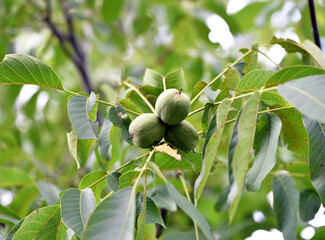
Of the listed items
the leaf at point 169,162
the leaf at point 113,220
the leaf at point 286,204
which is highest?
the leaf at point 113,220

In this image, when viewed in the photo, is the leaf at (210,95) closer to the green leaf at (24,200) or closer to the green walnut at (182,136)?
the green walnut at (182,136)

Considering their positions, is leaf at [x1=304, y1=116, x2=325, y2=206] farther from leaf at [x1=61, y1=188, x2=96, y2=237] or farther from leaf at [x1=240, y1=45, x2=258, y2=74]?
leaf at [x1=61, y1=188, x2=96, y2=237]

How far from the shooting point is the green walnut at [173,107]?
928mm

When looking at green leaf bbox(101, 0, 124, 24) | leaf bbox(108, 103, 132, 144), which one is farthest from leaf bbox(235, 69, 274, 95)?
green leaf bbox(101, 0, 124, 24)

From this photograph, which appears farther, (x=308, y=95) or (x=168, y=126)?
(x=168, y=126)

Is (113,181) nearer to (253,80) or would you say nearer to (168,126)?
(168,126)

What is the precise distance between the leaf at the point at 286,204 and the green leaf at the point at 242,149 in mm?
541

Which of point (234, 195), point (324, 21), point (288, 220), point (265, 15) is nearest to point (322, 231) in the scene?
point (288, 220)

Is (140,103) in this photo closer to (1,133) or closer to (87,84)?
(87,84)

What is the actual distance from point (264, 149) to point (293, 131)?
0.22 meters

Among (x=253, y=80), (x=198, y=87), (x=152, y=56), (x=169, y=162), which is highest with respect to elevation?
(x=253, y=80)

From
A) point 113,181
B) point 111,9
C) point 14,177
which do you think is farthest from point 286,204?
point 111,9

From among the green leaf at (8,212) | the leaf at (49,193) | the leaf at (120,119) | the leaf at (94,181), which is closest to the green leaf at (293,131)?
the leaf at (120,119)

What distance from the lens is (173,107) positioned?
924mm
